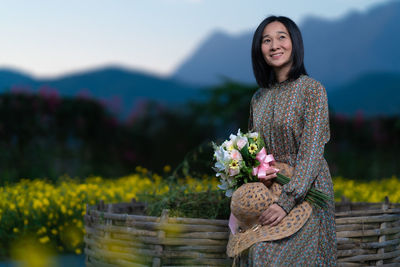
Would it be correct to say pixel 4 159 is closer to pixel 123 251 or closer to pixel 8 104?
pixel 8 104

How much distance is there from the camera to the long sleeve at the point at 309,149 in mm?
2361

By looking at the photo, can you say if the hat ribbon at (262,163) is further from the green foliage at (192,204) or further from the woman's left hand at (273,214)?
the green foliage at (192,204)

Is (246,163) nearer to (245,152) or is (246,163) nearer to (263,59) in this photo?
(245,152)

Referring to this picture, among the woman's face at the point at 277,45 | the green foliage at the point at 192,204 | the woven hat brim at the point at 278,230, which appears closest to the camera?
the woven hat brim at the point at 278,230

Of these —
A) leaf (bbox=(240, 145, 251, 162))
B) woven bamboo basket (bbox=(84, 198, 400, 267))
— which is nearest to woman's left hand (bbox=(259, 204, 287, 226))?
leaf (bbox=(240, 145, 251, 162))

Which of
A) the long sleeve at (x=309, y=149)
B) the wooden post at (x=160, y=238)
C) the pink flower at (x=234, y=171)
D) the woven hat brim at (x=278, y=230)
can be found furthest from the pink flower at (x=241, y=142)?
the wooden post at (x=160, y=238)

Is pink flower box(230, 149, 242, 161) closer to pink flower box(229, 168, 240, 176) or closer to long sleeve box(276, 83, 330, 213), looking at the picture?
pink flower box(229, 168, 240, 176)

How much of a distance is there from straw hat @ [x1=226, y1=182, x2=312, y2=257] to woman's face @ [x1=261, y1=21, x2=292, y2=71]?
2.36 feet

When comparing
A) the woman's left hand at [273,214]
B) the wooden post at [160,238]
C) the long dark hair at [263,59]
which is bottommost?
the wooden post at [160,238]

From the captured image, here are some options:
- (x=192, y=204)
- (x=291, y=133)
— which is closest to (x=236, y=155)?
(x=291, y=133)

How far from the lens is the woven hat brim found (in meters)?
2.29

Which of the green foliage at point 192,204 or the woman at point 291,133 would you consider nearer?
the woman at point 291,133

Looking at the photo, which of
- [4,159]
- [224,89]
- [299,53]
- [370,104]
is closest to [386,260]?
[299,53]

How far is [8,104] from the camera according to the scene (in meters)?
7.62
